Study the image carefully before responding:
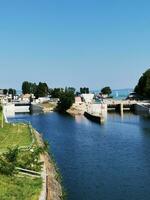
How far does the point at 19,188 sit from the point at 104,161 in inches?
763

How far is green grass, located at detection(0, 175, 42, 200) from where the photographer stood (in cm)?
2433

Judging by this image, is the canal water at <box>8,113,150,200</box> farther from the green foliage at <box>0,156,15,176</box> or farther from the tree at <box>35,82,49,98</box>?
the tree at <box>35,82,49,98</box>

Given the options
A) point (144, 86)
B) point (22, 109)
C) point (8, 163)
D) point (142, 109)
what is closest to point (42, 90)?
point (22, 109)

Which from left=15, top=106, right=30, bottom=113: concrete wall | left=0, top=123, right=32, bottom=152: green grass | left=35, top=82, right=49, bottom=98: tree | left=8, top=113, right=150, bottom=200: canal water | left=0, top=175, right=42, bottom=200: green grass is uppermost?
left=35, top=82, right=49, bottom=98: tree

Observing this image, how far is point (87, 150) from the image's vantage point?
2072 inches

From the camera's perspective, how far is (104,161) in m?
44.4

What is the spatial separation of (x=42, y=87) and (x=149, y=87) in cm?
5436

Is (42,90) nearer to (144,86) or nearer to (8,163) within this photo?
(144,86)

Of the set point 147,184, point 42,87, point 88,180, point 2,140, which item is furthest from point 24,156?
point 42,87

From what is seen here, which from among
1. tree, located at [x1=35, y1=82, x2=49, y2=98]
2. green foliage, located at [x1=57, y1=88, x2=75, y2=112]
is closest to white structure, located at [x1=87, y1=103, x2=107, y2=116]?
green foliage, located at [x1=57, y1=88, x2=75, y2=112]

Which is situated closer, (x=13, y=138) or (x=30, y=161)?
(x=30, y=161)

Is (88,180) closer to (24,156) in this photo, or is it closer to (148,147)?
(24,156)

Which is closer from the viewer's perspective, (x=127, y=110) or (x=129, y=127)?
(x=129, y=127)

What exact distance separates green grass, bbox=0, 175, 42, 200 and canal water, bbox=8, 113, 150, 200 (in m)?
4.23
